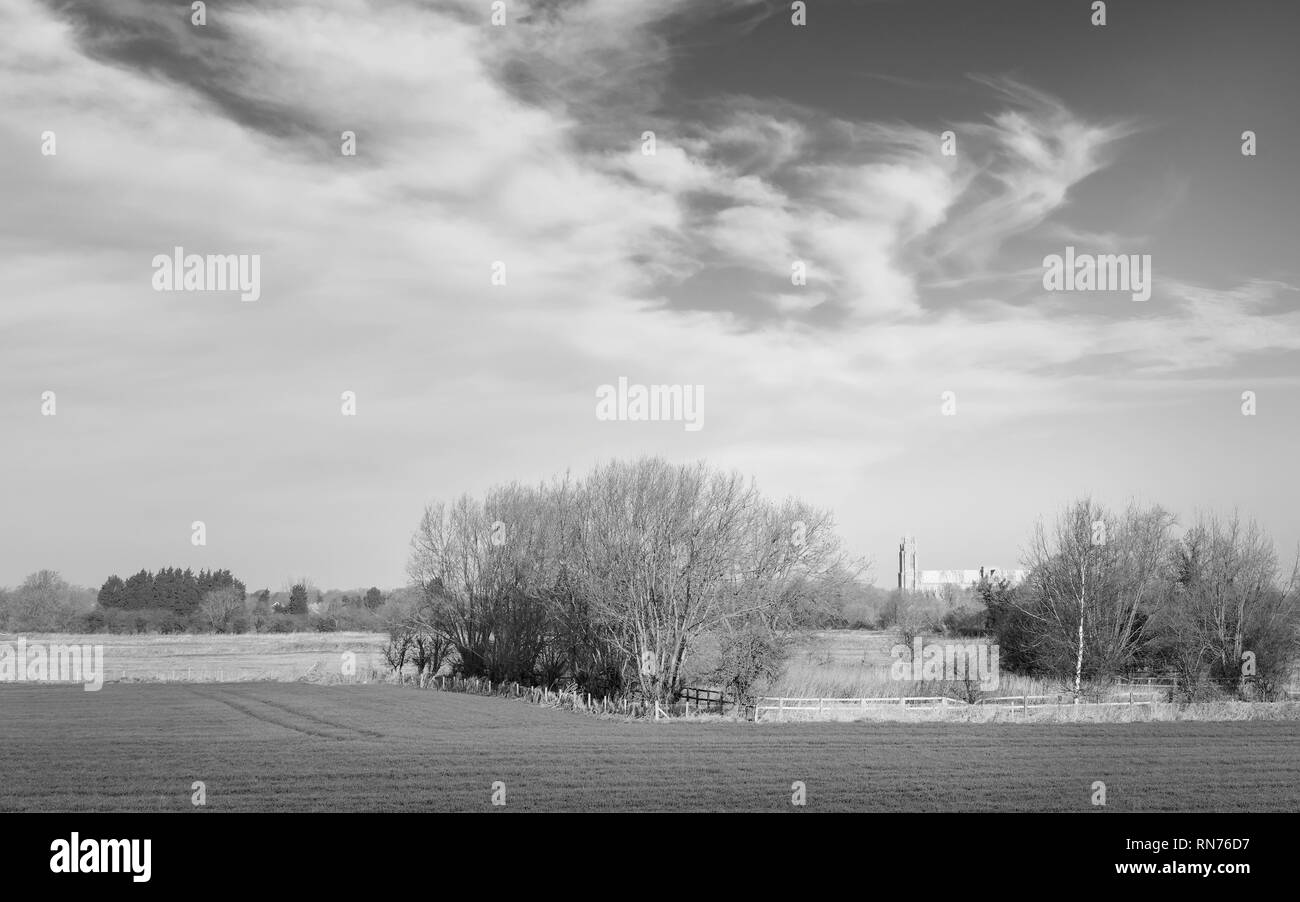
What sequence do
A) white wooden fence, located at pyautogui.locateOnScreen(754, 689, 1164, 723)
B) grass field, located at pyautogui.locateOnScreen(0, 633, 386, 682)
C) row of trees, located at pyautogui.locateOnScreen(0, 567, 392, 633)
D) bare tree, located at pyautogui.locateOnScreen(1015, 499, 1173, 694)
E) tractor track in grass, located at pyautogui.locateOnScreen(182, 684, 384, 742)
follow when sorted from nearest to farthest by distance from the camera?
1. tractor track in grass, located at pyautogui.locateOnScreen(182, 684, 384, 742)
2. white wooden fence, located at pyautogui.locateOnScreen(754, 689, 1164, 723)
3. bare tree, located at pyautogui.locateOnScreen(1015, 499, 1173, 694)
4. grass field, located at pyautogui.locateOnScreen(0, 633, 386, 682)
5. row of trees, located at pyautogui.locateOnScreen(0, 567, 392, 633)

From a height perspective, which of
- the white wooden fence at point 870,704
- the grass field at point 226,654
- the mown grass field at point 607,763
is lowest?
the grass field at point 226,654

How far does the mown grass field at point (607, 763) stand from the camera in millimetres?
19234

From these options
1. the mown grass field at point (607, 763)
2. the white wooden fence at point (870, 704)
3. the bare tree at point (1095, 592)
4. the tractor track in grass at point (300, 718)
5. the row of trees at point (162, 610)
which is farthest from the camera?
the row of trees at point (162, 610)

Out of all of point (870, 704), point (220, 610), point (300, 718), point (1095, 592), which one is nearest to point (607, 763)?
point (300, 718)

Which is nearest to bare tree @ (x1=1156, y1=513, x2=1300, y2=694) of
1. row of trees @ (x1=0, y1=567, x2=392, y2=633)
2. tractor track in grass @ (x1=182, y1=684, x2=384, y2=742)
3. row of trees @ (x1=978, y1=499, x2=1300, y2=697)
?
row of trees @ (x1=978, y1=499, x2=1300, y2=697)

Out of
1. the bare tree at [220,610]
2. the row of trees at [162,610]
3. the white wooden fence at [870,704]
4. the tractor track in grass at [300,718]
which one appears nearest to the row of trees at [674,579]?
the white wooden fence at [870,704]

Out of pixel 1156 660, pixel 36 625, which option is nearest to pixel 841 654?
pixel 1156 660

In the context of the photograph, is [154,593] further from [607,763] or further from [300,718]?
[607,763]

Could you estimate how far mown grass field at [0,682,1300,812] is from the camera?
19.2m

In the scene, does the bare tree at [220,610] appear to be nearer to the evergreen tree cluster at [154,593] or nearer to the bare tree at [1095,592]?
the evergreen tree cluster at [154,593]

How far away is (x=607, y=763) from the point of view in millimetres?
24891

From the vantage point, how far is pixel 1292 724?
36781 mm

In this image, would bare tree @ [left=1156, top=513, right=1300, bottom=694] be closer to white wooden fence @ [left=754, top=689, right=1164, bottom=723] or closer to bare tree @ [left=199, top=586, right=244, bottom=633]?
white wooden fence @ [left=754, top=689, right=1164, bottom=723]
